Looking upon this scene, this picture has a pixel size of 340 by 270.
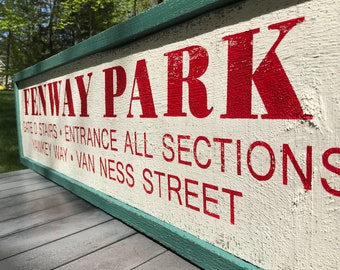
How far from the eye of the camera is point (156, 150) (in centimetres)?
145

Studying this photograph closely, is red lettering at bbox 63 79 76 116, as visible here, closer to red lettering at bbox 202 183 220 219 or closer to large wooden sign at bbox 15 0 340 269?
large wooden sign at bbox 15 0 340 269

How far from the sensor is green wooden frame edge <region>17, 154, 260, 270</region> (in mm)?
1153

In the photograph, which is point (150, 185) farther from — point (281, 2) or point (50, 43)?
point (50, 43)

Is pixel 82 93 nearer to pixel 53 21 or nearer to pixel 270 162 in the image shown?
pixel 270 162

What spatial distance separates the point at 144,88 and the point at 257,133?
67 cm

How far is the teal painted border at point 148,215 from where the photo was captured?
1.16 m

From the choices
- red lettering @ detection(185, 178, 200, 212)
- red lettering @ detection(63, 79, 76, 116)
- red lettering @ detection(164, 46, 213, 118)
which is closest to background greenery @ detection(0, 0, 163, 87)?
red lettering @ detection(63, 79, 76, 116)

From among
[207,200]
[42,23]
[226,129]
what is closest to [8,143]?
[207,200]

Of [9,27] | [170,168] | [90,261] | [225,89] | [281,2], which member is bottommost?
[90,261]

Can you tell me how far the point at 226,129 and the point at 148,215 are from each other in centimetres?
66

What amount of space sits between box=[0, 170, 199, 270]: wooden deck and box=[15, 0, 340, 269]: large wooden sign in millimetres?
87

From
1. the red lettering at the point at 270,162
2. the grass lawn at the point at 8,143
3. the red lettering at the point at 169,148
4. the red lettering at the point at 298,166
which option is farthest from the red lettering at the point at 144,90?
the grass lawn at the point at 8,143

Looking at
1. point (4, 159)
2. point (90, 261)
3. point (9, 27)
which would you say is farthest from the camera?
point (9, 27)

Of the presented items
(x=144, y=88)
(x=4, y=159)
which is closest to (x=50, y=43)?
(x=4, y=159)
